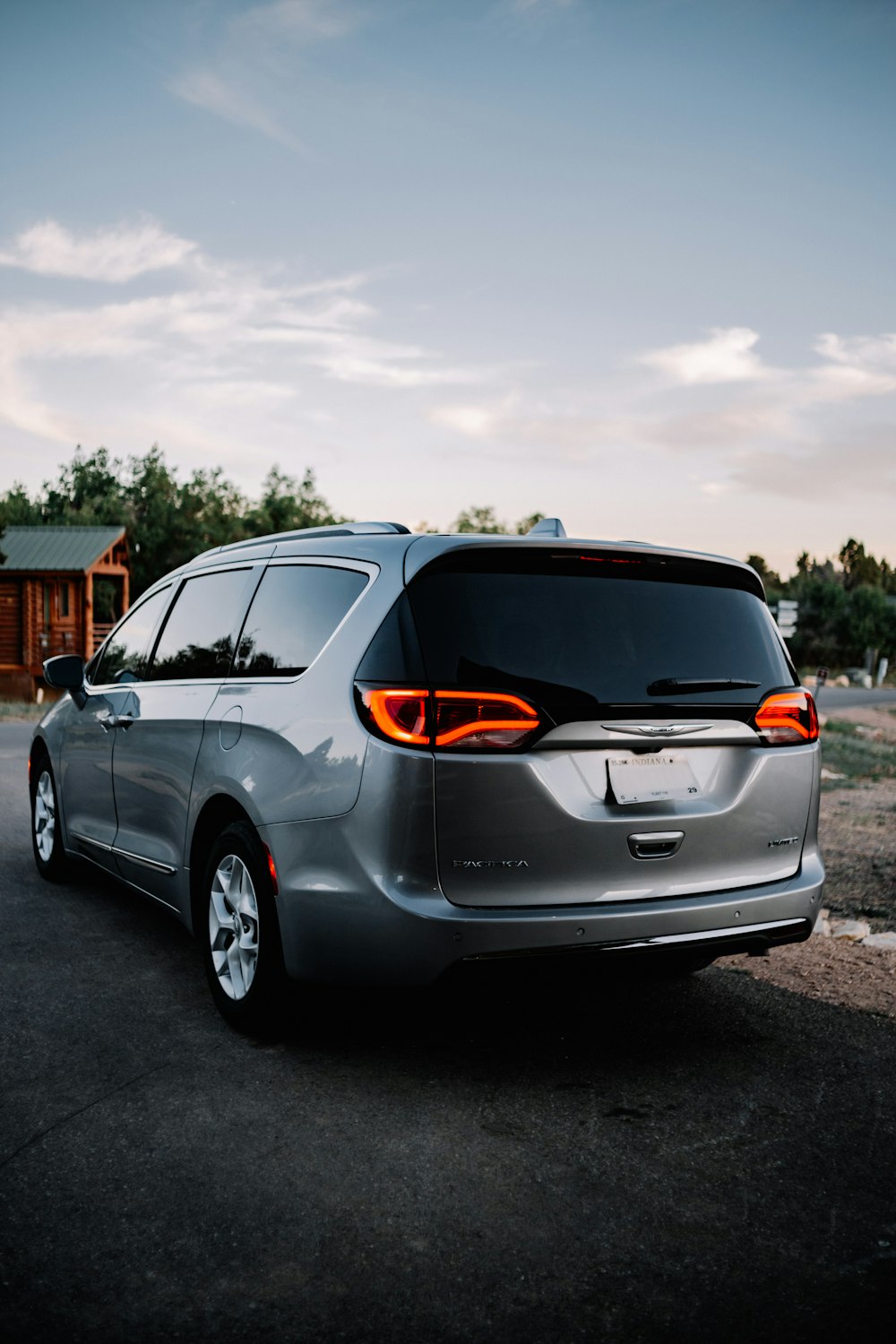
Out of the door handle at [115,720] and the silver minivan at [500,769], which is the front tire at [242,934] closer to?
the silver minivan at [500,769]

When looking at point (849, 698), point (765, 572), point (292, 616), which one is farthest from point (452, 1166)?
point (765, 572)

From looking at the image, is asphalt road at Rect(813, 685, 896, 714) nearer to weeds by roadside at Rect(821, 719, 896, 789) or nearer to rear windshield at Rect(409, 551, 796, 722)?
weeds by roadside at Rect(821, 719, 896, 789)

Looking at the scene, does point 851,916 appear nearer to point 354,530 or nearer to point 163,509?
point 354,530

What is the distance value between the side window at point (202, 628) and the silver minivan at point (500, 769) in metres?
0.34

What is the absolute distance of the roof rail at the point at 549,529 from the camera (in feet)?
14.1

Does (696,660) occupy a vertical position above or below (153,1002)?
above

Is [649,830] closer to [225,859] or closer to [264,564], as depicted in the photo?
[225,859]

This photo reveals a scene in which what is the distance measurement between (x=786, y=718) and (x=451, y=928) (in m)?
1.49

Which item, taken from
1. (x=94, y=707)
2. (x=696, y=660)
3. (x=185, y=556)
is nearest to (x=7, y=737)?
(x=94, y=707)

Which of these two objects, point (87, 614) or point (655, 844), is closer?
point (655, 844)

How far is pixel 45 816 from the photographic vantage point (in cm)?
711

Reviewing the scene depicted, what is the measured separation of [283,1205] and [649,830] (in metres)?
1.58

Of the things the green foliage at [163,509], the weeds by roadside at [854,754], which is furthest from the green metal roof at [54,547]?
the weeds by roadside at [854,754]

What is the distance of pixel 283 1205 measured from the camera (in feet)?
9.95
